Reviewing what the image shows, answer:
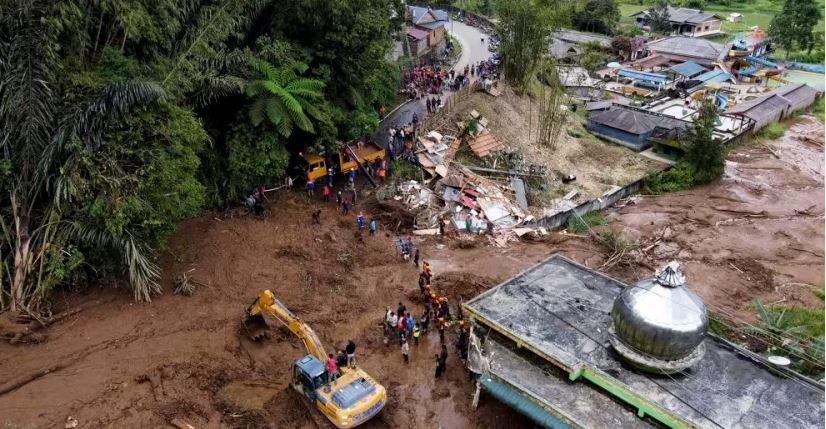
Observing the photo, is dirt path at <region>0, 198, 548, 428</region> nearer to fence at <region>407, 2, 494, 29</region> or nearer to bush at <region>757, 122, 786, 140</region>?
bush at <region>757, 122, 786, 140</region>

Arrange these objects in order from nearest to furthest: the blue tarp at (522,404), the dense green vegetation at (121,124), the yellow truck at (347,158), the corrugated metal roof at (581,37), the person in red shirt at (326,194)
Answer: the blue tarp at (522,404) < the dense green vegetation at (121,124) < the person in red shirt at (326,194) < the yellow truck at (347,158) < the corrugated metal roof at (581,37)

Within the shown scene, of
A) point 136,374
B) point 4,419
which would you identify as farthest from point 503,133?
point 4,419

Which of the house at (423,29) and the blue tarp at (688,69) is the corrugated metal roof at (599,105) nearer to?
the blue tarp at (688,69)

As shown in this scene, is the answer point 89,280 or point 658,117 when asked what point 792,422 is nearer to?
point 89,280

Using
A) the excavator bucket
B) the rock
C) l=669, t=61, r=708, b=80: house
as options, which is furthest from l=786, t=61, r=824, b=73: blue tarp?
the excavator bucket

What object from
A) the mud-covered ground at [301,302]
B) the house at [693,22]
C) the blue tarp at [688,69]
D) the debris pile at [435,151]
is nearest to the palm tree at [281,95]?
the mud-covered ground at [301,302]

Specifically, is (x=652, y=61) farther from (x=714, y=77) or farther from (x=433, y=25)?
(x=433, y=25)
